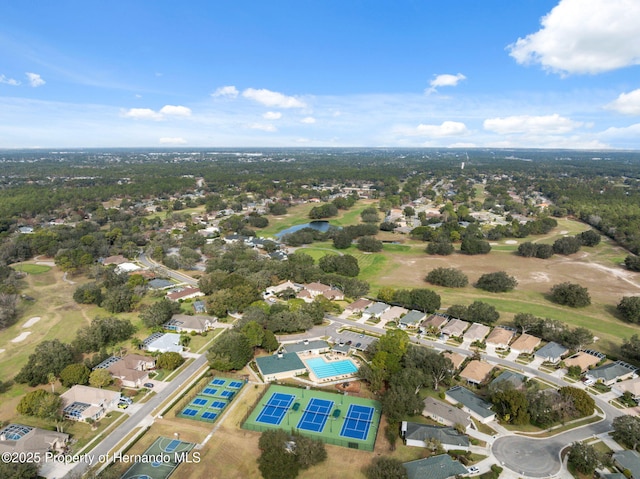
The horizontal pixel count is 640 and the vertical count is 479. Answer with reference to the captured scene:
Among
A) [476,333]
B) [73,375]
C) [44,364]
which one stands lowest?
[476,333]

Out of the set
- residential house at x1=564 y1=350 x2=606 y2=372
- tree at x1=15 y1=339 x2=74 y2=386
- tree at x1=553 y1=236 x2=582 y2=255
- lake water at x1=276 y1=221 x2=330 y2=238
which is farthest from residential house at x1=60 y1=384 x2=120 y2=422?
tree at x1=553 y1=236 x2=582 y2=255

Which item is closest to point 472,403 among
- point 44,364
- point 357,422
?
point 357,422

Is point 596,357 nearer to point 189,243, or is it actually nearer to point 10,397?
point 10,397

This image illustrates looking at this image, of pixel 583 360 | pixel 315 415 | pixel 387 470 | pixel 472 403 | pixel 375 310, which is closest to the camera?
pixel 387 470

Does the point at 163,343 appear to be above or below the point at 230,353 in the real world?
below

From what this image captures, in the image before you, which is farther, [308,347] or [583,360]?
[308,347]

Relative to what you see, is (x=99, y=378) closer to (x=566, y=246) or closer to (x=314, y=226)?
(x=314, y=226)

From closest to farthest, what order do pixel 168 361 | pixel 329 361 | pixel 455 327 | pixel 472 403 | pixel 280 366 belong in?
pixel 472 403 → pixel 280 366 → pixel 168 361 → pixel 329 361 → pixel 455 327

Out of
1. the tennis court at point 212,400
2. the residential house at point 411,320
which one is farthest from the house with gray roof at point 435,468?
the residential house at point 411,320
